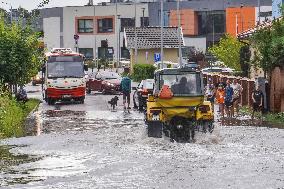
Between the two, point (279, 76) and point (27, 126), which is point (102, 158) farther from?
point (279, 76)

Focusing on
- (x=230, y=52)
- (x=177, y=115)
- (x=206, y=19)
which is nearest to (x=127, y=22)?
(x=206, y=19)

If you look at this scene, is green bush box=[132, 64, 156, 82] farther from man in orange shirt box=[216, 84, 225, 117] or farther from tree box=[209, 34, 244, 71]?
man in orange shirt box=[216, 84, 225, 117]

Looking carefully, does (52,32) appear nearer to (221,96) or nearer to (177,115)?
(221,96)

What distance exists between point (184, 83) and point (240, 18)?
81978 millimetres

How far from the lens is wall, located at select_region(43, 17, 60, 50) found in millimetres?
122812

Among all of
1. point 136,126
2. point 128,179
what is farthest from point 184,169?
point 136,126

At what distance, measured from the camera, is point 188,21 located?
373ft

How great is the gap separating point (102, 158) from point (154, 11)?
96574 millimetres

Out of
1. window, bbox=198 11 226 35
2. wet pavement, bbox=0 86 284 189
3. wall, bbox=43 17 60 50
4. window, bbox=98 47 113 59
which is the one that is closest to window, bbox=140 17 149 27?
window, bbox=98 47 113 59

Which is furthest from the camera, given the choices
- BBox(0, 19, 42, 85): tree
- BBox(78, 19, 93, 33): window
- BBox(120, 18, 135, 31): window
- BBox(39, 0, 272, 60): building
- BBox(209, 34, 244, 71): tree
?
BBox(78, 19, 93, 33): window

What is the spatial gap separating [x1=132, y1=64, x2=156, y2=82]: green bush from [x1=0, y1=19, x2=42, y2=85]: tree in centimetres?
2879

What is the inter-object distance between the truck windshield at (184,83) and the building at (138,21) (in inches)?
3120

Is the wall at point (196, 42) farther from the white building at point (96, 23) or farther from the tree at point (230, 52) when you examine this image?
the tree at point (230, 52)

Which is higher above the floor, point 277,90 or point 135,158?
point 277,90
